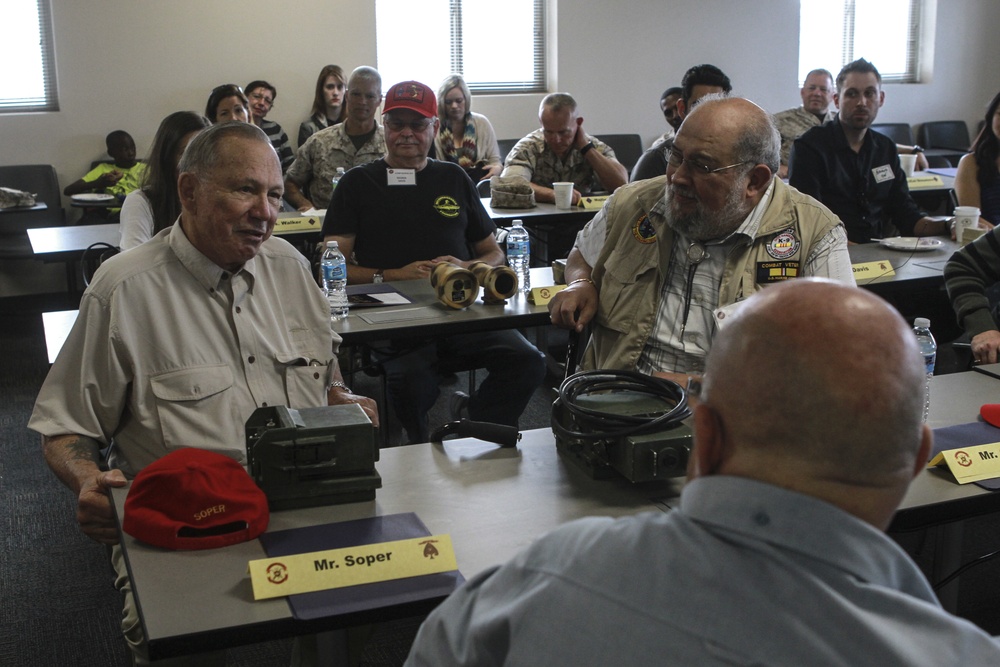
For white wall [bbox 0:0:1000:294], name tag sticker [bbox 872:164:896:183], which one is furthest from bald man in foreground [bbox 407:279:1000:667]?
white wall [bbox 0:0:1000:294]

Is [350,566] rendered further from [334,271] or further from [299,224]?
[299,224]

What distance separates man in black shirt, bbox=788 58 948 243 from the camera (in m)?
4.58

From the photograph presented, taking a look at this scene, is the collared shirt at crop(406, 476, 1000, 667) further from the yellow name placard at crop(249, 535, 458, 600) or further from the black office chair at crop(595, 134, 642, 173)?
the black office chair at crop(595, 134, 642, 173)

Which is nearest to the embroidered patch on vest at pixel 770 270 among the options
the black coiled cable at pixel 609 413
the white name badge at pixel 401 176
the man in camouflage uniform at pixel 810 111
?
the black coiled cable at pixel 609 413

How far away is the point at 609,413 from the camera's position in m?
1.71

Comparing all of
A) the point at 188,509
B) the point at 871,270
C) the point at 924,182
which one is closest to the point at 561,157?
the point at 924,182

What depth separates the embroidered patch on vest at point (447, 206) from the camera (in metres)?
3.86

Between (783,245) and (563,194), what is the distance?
9.57 feet

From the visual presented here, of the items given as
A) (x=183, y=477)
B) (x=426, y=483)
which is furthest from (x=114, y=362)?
(x=426, y=483)

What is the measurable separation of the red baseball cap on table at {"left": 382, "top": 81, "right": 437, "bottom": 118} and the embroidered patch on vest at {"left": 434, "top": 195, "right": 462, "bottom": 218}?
0.33 metres

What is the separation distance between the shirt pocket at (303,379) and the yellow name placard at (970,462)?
1262 mm

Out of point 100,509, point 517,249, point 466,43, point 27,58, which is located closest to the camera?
point 100,509

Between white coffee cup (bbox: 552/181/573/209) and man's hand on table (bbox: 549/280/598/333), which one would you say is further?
white coffee cup (bbox: 552/181/573/209)

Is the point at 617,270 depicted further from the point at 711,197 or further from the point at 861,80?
the point at 861,80
